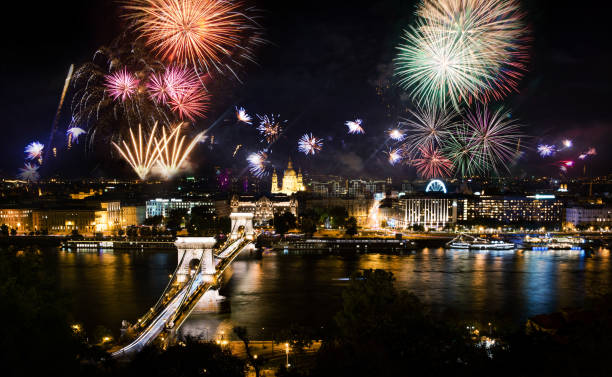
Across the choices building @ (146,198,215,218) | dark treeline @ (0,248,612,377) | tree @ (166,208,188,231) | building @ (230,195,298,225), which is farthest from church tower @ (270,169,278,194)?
dark treeline @ (0,248,612,377)

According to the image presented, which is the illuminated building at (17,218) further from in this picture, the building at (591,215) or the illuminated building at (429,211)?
the building at (591,215)

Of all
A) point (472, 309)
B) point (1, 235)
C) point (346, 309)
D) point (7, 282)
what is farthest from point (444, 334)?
point (1, 235)

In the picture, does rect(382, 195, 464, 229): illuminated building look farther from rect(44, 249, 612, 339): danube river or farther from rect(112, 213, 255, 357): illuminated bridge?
rect(112, 213, 255, 357): illuminated bridge

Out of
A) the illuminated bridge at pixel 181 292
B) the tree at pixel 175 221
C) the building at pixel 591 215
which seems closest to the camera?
the illuminated bridge at pixel 181 292

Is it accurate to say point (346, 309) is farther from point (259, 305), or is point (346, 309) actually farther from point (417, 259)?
point (417, 259)

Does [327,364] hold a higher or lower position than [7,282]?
lower

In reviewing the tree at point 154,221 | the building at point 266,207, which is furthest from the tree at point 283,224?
the building at point 266,207
